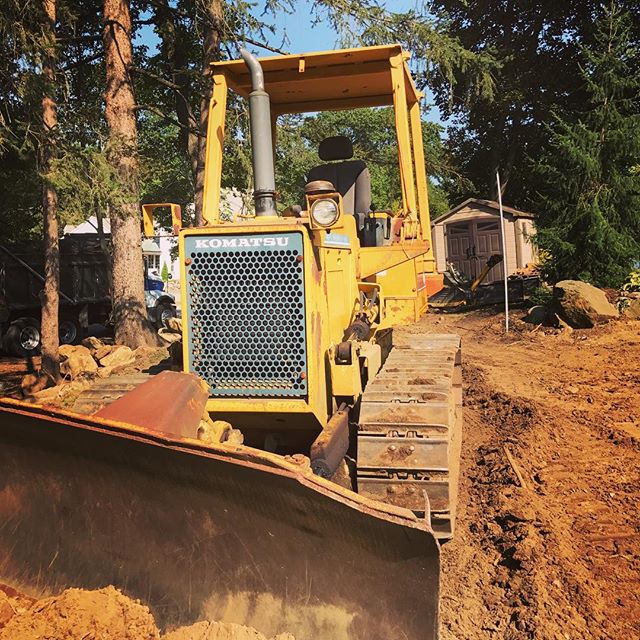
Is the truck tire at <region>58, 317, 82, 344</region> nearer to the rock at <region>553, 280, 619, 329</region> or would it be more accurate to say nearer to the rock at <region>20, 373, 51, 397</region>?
the rock at <region>20, 373, 51, 397</region>

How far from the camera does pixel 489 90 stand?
13.9 m

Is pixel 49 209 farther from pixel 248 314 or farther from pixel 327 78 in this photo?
pixel 248 314

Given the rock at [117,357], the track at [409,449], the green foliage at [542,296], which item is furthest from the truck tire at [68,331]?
the track at [409,449]

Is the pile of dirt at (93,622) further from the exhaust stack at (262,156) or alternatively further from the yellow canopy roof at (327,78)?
the yellow canopy roof at (327,78)

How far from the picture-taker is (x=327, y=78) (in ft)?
18.1


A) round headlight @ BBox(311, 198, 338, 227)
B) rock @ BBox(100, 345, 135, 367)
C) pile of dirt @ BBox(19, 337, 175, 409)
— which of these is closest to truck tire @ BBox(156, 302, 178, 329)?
pile of dirt @ BBox(19, 337, 175, 409)

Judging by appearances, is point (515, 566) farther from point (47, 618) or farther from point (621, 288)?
point (621, 288)

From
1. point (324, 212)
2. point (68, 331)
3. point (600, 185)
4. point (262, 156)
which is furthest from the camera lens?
point (68, 331)

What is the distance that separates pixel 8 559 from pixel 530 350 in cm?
1079

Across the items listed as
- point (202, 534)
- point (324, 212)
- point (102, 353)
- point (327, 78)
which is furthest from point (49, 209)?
point (202, 534)

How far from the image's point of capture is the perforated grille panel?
13.4 feet

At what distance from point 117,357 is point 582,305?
29.5 feet

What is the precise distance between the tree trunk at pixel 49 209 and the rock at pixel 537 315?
10.1m

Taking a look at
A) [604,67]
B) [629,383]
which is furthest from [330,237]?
[604,67]
